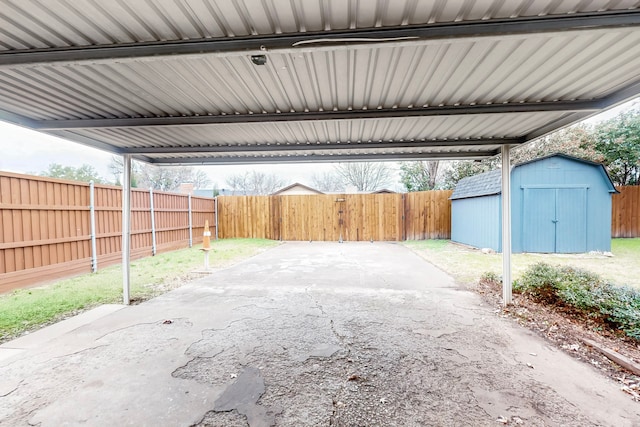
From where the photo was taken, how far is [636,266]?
6250 millimetres

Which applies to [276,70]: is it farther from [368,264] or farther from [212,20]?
[368,264]

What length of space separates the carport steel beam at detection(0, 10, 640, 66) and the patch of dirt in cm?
260

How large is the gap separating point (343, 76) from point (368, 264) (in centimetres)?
542

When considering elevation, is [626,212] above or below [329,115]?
below

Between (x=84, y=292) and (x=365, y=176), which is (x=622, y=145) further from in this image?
(x=84, y=292)

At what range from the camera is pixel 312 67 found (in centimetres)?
223

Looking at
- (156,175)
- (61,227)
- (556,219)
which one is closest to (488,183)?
(556,219)

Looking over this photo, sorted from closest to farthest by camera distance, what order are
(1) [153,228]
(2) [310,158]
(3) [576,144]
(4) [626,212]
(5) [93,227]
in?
(2) [310,158], (5) [93,227], (1) [153,228], (4) [626,212], (3) [576,144]

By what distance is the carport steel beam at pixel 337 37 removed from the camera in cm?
166

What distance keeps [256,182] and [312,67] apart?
112 ft

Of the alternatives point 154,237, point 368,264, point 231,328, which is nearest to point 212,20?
point 231,328

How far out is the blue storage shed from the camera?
8.01 m

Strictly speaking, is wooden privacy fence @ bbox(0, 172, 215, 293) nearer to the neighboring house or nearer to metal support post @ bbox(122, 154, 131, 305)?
metal support post @ bbox(122, 154, 131, 305)

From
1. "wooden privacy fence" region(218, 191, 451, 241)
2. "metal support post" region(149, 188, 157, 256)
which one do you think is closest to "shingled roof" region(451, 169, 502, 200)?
"wooden privacy fence" region(218, 191, 451, 241)
